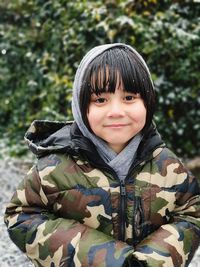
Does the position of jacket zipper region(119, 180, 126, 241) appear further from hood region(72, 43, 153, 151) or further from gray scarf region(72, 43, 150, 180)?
hood region(72, 43, 153, 151)

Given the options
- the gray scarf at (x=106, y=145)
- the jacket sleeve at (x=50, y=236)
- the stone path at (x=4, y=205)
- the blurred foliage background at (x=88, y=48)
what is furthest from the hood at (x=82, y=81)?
the blurred foliage background at (x=88, y=48)

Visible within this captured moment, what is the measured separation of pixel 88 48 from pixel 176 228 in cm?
381

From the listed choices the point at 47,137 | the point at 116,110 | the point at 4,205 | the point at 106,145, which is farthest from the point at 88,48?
the point at 116,110

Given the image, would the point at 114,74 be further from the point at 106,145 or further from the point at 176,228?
the point at 176,228

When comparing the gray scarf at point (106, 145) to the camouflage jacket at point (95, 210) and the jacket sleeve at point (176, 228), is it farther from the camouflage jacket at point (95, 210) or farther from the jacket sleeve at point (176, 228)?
the jacket sleeve at point (176, 228)

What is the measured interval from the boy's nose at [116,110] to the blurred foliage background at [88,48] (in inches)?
131

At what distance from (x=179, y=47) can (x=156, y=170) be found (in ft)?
11.2

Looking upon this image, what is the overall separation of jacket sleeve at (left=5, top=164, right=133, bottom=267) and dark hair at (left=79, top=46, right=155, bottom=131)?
0.37m

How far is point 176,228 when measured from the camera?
2.01 meters

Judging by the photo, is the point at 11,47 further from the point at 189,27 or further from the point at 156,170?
the point at 156,170

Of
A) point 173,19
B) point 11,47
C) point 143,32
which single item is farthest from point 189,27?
point 11,47

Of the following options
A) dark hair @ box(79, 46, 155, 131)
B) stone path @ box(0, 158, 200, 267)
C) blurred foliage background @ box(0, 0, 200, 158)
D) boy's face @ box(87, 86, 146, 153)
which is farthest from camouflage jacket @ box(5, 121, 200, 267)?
blurred foliage background @ box(0, 0, 200, 158)

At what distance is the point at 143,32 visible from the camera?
5.18 metres

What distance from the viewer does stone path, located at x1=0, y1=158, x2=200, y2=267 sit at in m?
3.31
